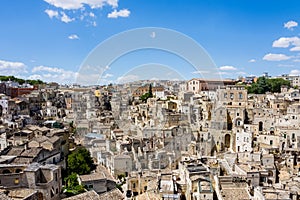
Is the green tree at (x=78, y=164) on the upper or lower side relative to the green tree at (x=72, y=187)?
upper

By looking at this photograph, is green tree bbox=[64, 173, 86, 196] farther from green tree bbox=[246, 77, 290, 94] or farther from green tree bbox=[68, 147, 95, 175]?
green tree bbox=[246, 77, 290, 94]

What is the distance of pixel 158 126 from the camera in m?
19.5

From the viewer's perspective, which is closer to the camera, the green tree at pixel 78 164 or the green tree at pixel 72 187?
the green tree at pixel 72 187

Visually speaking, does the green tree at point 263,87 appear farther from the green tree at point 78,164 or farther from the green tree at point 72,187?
the green tree at point 72,187

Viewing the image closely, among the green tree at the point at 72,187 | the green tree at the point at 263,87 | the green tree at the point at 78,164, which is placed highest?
the green tree at the point at 263,87

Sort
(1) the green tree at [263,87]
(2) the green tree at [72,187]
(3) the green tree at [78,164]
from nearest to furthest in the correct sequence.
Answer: (2) the green tree at [72,187] < (3) the green tree at [78,164] < (1) the green tree at [263,87]

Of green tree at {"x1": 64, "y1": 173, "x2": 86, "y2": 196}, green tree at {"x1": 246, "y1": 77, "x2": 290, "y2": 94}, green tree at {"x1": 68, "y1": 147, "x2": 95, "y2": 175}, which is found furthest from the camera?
green tree at {"x1": 246, "y1": 77, "x2": 290, "y2": 94}

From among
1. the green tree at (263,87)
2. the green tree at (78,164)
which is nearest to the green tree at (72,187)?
the green tree at (78,164)

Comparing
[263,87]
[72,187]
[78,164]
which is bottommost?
[72,187]

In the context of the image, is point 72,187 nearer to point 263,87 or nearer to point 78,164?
point 78,164

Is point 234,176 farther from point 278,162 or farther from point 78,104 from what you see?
point 78,104

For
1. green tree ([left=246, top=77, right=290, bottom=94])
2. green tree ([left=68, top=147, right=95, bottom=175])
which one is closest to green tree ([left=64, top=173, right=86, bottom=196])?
green tree ([left=68, top=147, right=95, bottom=175])

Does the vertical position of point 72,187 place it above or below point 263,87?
below

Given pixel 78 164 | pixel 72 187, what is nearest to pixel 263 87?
pixel 78 164
